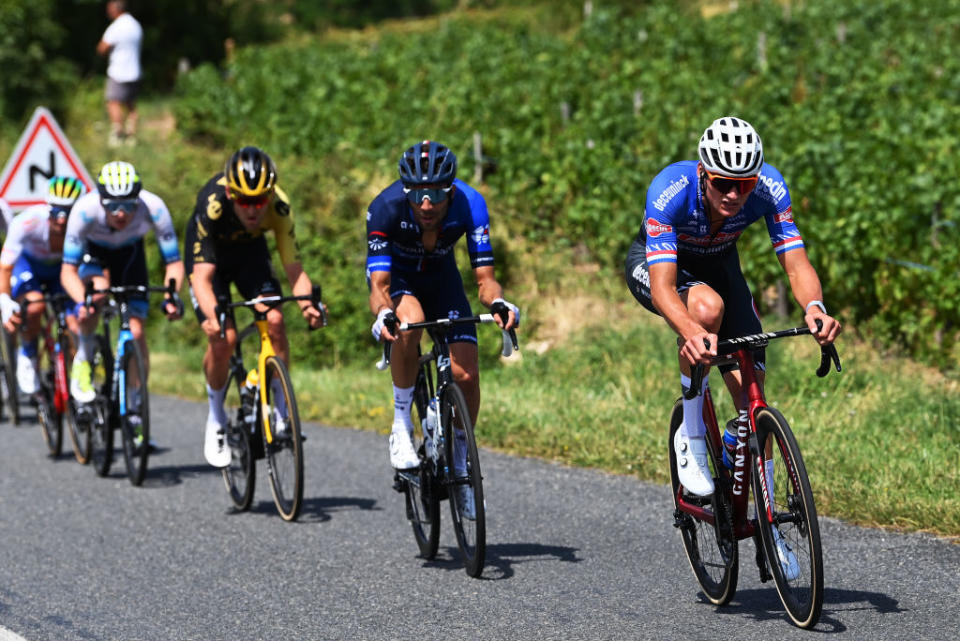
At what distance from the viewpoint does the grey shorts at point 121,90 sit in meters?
22.4

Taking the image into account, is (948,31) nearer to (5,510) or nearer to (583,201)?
(583,201)

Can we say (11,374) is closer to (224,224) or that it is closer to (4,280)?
(4,280)

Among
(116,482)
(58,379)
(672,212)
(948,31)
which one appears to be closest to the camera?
(672,212)

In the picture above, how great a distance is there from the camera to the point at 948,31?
2073 centimetres

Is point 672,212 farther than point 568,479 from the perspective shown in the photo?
No

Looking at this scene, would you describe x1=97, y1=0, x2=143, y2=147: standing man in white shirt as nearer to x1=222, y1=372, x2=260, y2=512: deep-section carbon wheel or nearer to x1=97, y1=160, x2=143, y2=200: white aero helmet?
x1=97, y1=160, x2=143, y2=200: white aero helmet

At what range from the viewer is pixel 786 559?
538 centimetres

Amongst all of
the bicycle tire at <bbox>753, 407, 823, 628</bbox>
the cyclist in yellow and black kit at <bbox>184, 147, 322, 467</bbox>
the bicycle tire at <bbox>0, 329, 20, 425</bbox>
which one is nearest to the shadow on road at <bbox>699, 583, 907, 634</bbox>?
the bicycle tire at <bbox>753, 407, 823, 628</bbox>

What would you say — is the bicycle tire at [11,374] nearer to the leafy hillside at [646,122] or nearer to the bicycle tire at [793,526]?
the leafy hillside at [646,122]

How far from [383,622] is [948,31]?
690 inches

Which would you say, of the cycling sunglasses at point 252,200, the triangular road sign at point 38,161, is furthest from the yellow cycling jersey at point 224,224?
the triangular road sign at point 38,161

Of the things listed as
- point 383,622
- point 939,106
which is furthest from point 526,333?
point 383,622

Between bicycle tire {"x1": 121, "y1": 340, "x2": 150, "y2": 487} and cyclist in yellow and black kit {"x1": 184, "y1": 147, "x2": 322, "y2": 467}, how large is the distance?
0.91m

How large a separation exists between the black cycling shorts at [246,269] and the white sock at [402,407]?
1741mm
